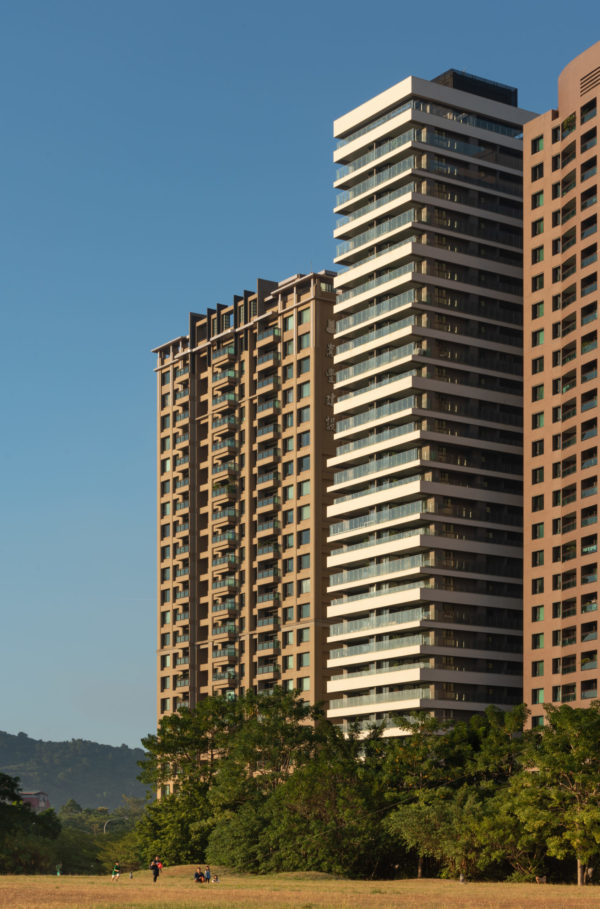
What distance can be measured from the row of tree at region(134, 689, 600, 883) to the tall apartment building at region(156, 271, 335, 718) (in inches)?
1193

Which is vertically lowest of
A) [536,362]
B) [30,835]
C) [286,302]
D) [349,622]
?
[30,835]

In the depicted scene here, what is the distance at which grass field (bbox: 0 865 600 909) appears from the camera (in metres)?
69.1

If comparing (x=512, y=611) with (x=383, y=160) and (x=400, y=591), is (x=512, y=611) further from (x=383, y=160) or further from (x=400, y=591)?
(x=383, y=160)

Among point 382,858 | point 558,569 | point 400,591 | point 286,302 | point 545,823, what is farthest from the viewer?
point 286,302

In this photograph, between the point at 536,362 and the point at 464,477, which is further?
the point at 464,477

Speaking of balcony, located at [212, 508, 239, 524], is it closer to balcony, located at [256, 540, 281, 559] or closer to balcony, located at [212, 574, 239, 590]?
balcony, located at [212, 574, 239, 590]

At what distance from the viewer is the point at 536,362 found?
13425cm

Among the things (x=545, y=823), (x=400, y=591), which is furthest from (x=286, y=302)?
(x=545, y=823)

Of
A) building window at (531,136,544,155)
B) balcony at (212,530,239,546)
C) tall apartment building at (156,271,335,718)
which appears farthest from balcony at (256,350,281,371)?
building window at (531,136,544,155)

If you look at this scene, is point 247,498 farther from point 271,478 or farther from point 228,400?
point 228,400

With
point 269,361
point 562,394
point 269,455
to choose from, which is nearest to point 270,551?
point 269,455

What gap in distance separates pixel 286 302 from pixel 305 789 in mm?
81378

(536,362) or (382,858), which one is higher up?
(536,362)

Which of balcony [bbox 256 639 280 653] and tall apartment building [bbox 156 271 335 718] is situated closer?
tall apartment building [bbox 156 271 335 718]
